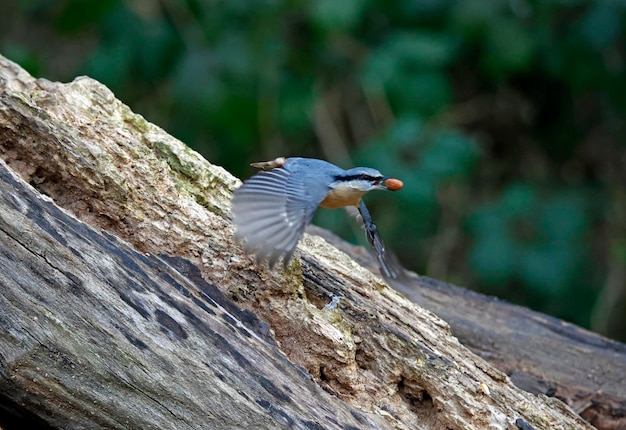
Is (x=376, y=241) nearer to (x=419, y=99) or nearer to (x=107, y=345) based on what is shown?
(x=107, y=345)

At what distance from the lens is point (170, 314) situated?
2.21 metres

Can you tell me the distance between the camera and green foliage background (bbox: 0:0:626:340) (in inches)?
191

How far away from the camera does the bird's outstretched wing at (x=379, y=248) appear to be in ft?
9.84

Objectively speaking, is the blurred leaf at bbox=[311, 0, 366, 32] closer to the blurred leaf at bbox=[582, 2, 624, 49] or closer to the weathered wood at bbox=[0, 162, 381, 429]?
the blurred leaf at bbox=[582, 2, 624, 49]

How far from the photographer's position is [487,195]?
605cm

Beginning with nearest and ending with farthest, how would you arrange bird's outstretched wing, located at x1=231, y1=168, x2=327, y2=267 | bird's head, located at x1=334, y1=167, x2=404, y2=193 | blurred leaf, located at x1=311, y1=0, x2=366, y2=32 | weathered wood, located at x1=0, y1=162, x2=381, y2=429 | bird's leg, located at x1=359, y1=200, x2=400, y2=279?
weathered wood, located at x1=0, y1=162, x2=381, y2=429
bird's outstretched wing, located at x1=231, y1=168, x2=327, y2=267
bird's head, located at x1=334, y1=167, x2=404, y2=193
bird's leg, located at x1=359, y1=200, x2=400, y2=279
blurred leaf, located at x1=311, y1=0, x2=366, y2=32

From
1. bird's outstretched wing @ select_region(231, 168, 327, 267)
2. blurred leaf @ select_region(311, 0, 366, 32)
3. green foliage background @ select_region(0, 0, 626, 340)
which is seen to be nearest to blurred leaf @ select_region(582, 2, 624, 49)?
green foliage background @ select_region(0, 0, 626, 340)

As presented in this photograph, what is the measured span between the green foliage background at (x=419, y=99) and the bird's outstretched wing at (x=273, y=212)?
211 cm

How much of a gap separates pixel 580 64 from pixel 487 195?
4.15 feet

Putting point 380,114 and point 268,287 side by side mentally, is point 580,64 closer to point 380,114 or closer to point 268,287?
point 380,114

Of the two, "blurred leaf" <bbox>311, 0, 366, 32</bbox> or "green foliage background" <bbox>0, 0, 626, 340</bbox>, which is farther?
"green foliage background" <bbox>0, 0, 626, 340</bbox>

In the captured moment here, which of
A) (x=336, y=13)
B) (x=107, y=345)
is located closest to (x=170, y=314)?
(x=107, y=345)

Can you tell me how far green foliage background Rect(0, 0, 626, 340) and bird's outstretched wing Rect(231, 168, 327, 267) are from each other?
83.1 inches

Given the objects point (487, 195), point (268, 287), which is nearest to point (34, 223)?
point (268, 287)
